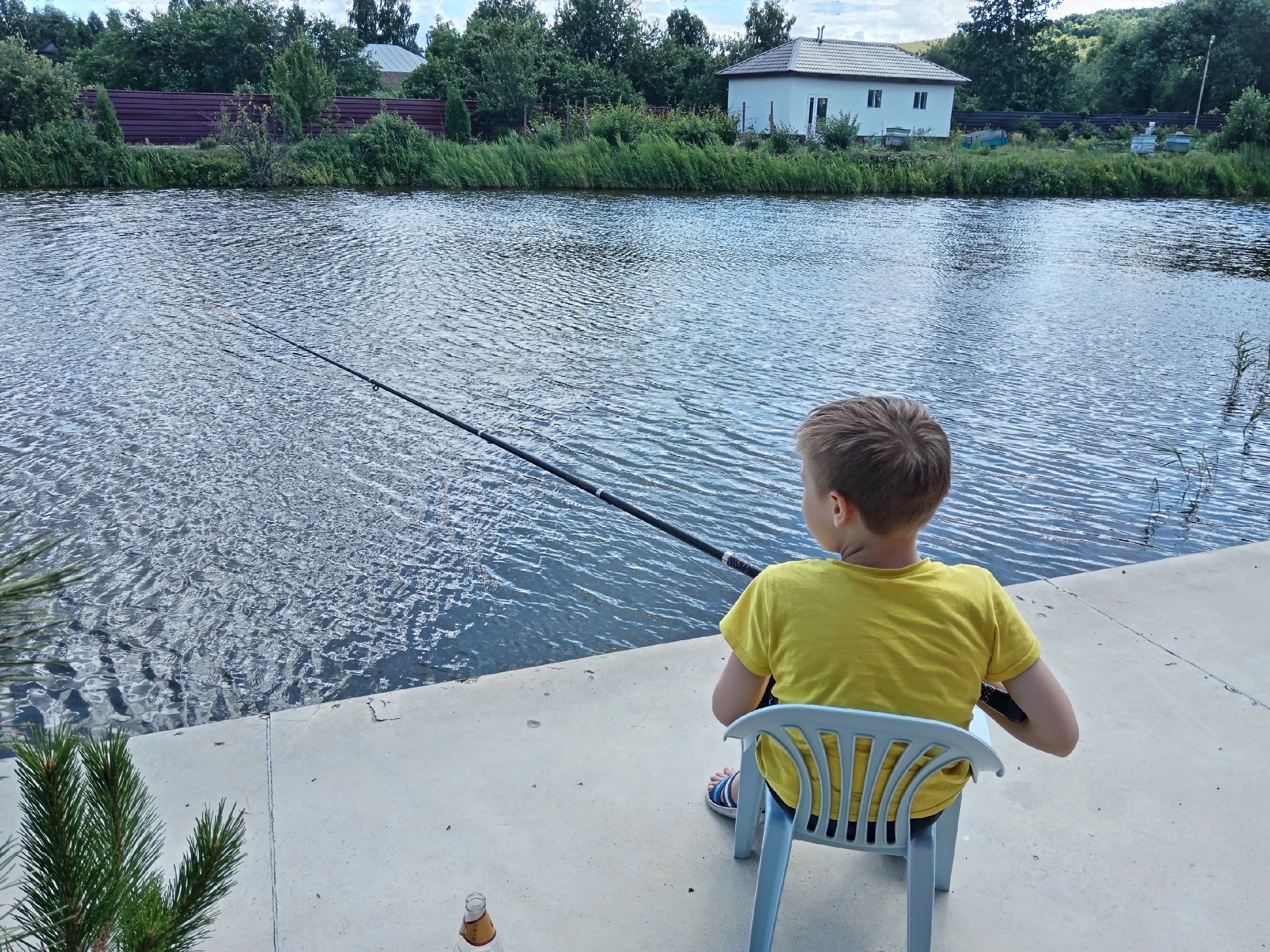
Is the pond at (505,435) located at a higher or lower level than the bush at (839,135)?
lower

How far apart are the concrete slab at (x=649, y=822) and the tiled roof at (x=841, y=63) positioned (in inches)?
1673

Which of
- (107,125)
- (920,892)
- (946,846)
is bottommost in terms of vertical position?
(946,846)

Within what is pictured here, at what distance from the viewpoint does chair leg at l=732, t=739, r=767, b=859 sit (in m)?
1.97

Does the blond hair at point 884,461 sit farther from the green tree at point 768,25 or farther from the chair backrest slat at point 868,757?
the green tree at point 768,25

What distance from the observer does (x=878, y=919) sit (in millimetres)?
1955

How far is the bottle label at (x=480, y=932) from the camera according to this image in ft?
5.86

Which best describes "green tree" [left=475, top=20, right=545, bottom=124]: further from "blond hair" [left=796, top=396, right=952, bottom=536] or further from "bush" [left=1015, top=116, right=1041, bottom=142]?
"blond hair" [left=796, top=396, right=952, bottom=536]

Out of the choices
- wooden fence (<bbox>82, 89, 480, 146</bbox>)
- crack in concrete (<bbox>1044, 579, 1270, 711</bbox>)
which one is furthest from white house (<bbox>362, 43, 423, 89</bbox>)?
crack in concrete (<bbox>1044, 579, 1270, 711</bbox>)

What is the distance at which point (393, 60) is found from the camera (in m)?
65.6

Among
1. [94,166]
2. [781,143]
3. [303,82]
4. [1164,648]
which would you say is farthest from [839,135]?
[1164,648]

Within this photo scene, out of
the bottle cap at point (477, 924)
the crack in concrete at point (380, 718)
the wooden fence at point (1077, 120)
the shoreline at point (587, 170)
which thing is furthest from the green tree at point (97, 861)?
the wooden fence at point (1077, 120)

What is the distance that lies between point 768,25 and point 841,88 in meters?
12.3

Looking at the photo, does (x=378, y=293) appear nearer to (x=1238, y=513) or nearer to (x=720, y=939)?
(x=1238, y=513)

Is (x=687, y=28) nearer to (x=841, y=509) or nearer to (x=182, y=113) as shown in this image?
(x=182, y=113)
